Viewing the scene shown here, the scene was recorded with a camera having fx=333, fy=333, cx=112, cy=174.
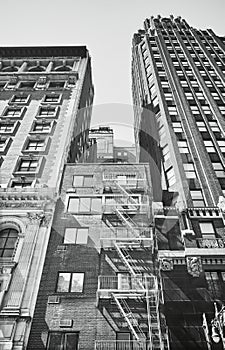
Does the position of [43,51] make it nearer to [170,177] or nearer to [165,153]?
[165,153]

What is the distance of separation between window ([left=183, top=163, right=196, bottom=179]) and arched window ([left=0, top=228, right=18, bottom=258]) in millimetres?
19102

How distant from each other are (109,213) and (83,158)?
883 inches

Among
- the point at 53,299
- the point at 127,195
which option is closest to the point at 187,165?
the point at 127,195

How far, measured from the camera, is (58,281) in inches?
898

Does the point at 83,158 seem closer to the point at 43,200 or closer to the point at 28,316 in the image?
the point at 43,200

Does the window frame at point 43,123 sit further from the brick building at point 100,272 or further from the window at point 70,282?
the window at point 70,282

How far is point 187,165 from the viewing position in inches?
1486

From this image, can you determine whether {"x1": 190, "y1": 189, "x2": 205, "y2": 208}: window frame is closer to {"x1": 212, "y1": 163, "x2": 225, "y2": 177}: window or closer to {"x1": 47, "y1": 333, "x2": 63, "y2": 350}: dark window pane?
{"x1": 212, "y1": 163, "x2": 225, "y2": 177}: window

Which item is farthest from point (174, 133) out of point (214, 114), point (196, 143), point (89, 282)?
point (89, 282)

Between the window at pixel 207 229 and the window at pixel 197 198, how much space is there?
12.7 ft

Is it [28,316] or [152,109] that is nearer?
[28,316]

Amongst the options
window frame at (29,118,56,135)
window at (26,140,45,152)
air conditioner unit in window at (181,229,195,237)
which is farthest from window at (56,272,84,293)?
window frame at (29,118,56,135)

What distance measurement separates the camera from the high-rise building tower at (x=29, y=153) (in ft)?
71.4

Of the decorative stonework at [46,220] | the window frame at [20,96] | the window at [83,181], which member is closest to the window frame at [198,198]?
the window at [83,181]
